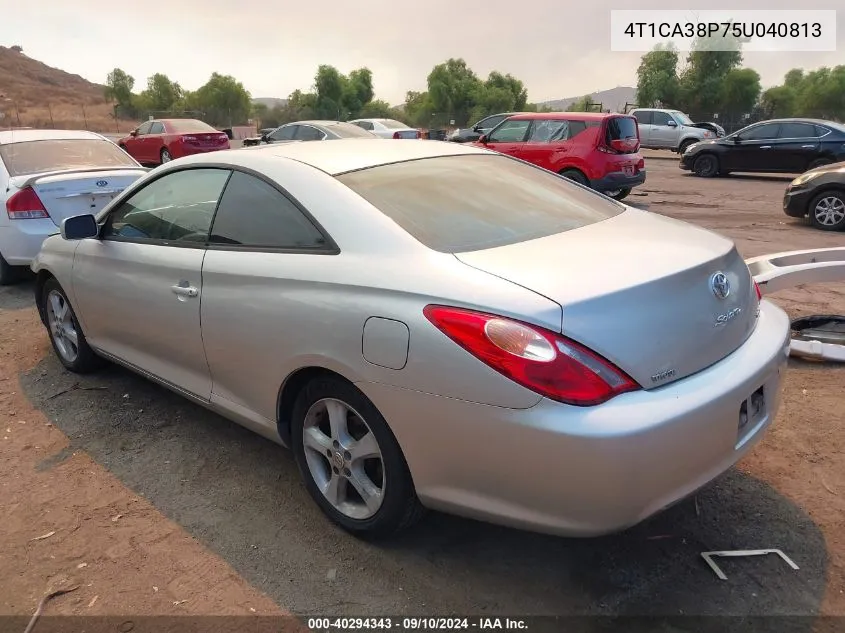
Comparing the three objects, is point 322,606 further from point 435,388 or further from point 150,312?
point 150,312

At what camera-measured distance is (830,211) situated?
31.6ft

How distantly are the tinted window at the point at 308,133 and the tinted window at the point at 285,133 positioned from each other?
0.20 metres

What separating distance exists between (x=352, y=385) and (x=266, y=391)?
580mm

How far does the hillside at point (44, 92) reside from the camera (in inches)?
3154

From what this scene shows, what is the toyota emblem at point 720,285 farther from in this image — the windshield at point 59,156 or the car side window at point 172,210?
the windshield at point 59,156

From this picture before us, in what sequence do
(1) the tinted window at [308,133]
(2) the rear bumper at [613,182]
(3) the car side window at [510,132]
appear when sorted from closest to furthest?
(2) the rear bumper at [613,182], (3) the car side window at [510,132], (1) the tinted window at [308,133]

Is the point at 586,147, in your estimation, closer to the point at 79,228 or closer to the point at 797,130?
the point at 797,130

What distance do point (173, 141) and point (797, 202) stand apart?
15485 mm

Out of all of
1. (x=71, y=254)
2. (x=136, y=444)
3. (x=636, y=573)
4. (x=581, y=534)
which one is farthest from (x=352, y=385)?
(x=71, y=254)

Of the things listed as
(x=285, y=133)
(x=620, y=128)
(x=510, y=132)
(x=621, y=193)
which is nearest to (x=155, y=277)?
(x=620, y=128)

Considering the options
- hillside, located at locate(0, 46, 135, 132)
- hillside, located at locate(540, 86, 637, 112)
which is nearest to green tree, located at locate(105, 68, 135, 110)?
hillside, located at locate(0, 46, 135, 132)

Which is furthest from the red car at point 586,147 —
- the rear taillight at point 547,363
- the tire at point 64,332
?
the rear taillight at point 547,363

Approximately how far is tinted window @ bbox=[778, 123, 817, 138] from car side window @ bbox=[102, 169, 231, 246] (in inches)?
626

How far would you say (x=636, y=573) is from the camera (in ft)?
7.98
